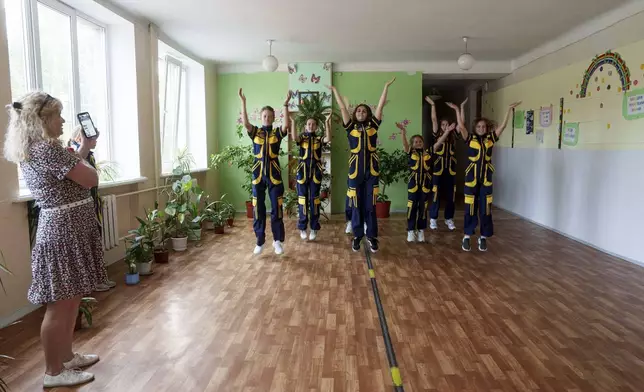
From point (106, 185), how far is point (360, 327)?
2.84m

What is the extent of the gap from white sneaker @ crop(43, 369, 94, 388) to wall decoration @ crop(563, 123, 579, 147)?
19.4 ft

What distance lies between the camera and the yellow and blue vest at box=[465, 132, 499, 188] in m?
5.07

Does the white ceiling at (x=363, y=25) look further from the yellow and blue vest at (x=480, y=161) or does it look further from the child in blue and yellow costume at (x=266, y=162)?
the yellow and blue vest at (x=480, y=161)

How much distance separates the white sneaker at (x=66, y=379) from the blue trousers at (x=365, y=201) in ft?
10.3

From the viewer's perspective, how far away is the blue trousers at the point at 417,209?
5.84 meters

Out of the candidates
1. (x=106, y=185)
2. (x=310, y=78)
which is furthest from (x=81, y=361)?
(x=310, y=78)

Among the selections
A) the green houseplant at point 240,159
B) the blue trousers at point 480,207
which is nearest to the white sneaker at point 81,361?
the blue trousers at point 480,207

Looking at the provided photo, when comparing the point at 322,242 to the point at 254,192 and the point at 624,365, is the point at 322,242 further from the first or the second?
the point at 624,365

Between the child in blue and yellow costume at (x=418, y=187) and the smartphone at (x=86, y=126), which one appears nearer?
the smartphone at (x=86, y=126)

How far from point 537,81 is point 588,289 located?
13.6 ft

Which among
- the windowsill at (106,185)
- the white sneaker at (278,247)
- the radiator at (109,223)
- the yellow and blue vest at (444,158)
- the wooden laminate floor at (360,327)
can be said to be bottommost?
the wooden laminate floor at (360,327)

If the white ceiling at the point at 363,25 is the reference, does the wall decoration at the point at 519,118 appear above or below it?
below

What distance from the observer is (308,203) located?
5.96 meters

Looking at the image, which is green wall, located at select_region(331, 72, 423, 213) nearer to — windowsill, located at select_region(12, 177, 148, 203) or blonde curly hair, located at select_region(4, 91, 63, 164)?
windowsill, located at select_region(12, 177, 148, 203)
